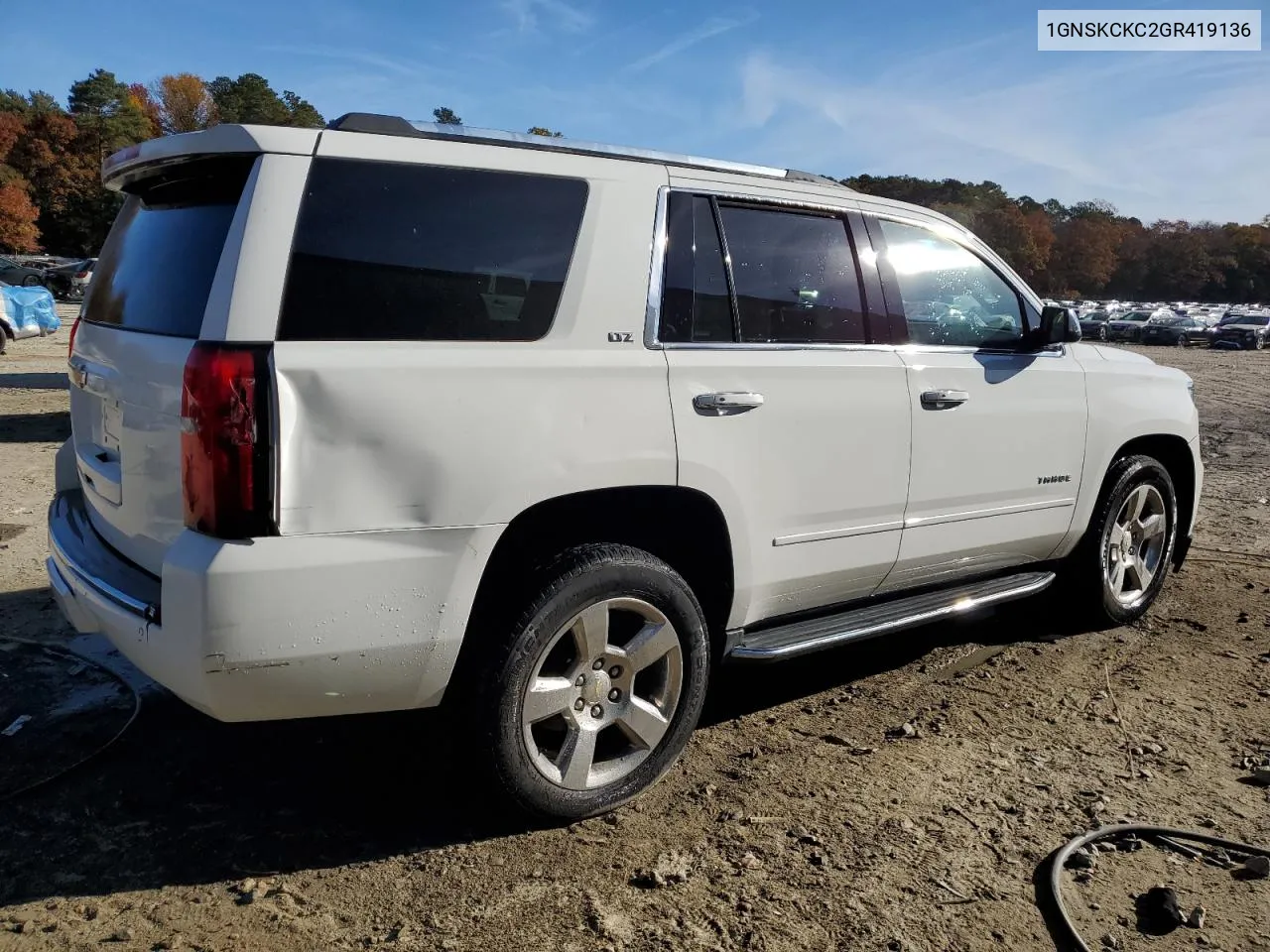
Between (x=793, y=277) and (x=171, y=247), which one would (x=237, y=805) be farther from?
(x=793, y=277)

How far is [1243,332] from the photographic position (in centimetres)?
4106

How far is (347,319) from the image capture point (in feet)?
8.32

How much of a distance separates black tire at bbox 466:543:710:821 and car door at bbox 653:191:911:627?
0.29m

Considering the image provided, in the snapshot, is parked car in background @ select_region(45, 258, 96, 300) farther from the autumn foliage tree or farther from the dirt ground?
the dirt ground

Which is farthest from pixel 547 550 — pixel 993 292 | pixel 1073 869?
pixel 993 292

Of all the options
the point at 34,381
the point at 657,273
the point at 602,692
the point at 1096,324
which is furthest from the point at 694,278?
the point at 1096,324

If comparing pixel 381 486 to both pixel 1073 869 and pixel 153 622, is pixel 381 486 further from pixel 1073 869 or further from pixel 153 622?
pixel 1073 869

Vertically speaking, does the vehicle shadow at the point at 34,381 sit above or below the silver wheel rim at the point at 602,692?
below

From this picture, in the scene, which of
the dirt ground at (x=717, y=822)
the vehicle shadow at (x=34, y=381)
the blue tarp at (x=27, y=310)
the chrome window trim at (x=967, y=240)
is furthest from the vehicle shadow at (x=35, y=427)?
the blue tarp at (x=27, y=310)

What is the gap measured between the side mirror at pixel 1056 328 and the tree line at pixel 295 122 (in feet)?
66.4

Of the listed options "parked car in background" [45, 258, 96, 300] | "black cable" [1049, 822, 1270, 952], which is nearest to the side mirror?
"black cable" [1049, 822, 1270, 952]

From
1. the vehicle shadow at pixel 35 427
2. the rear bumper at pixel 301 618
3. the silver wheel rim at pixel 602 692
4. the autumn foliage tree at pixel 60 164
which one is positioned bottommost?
the vehicle shadow at pixel 35 427

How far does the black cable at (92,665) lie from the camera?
312 cm

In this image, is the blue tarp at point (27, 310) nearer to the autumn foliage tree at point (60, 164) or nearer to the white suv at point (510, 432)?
the white suv at point (510, 432)
